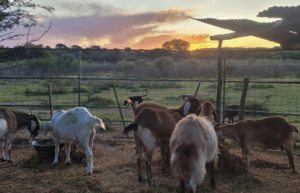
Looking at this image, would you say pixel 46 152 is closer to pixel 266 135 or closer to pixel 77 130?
pixel 77 130

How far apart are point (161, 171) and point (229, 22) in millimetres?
3885

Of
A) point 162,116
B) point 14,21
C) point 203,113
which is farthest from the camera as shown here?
point 14,21

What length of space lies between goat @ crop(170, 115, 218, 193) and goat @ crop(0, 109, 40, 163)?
4389 millimetres

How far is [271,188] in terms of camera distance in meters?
4.93

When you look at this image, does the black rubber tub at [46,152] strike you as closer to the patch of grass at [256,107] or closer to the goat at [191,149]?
the goat at [191,149]

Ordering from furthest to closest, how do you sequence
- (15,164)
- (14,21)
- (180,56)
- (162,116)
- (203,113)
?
(180,56) → (14,21) → (203,113) → (15,164) → (162,116)

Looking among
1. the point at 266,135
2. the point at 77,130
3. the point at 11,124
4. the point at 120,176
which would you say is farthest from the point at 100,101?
the point at 266,135

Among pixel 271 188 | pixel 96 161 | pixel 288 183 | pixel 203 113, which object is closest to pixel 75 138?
pixel 96 161

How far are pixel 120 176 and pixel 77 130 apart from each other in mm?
1336

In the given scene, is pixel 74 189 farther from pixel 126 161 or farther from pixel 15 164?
pixel 15 164

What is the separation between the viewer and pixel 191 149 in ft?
12.8

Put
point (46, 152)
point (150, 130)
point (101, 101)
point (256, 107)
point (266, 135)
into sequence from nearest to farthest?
point (150, 130) → point (266, 135) → point (46, 152) → point (256, 107) → point (101, 101)

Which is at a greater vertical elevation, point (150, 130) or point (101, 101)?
point (150, 130)

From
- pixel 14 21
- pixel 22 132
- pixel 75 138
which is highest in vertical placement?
pixel 14 21
